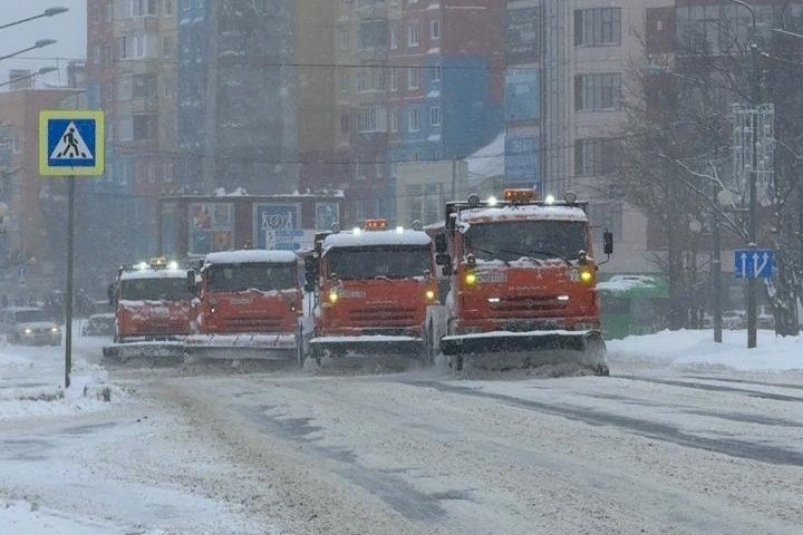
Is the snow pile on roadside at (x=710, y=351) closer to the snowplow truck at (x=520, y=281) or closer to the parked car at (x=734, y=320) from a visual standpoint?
the snowplow truck at (x=520, y=281)

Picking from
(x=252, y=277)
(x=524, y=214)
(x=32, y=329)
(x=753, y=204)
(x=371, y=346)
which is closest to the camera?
(x=524, y=214)

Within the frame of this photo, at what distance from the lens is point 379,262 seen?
3475 cm

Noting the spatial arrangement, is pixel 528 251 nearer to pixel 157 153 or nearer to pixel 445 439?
pixel 445 439

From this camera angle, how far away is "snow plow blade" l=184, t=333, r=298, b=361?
123ft

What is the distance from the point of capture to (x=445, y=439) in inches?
666

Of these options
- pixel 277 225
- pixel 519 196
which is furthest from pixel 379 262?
pixel 277 225

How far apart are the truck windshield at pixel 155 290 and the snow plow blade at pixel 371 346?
43.4ft

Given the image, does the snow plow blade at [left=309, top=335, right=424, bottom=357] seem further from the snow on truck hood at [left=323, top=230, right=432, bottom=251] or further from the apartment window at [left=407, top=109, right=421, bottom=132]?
the apartment window at [left=407, top=109, right=421, bottom=132]

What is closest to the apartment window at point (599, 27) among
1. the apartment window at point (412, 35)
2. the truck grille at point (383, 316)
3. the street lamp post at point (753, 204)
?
the apartment window at point (412, 35)

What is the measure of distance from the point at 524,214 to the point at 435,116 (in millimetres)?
90779

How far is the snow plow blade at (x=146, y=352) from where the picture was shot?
145ft

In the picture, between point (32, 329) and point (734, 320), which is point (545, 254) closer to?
point (734, 320)

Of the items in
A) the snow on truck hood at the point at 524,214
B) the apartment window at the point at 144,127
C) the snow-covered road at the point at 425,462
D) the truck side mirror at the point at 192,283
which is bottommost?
the snow-covered road at the point at 425,462

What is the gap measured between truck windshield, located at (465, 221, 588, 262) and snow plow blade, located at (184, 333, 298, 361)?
9.11 metres
